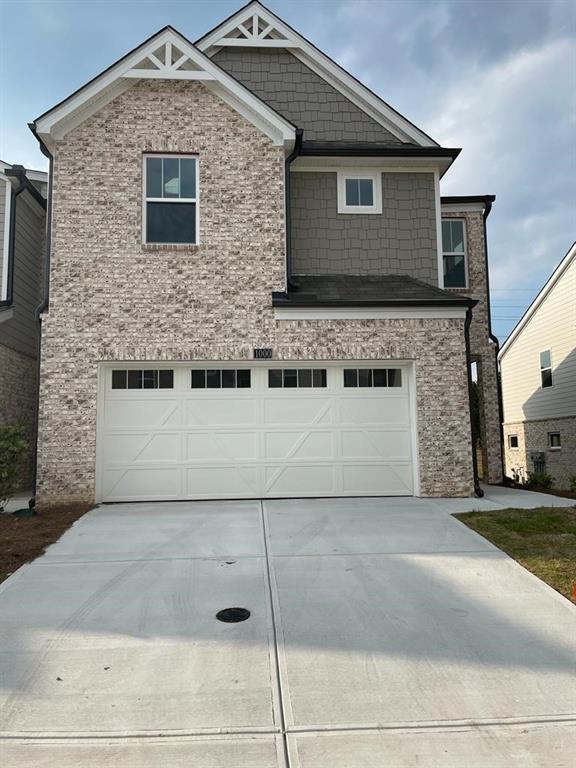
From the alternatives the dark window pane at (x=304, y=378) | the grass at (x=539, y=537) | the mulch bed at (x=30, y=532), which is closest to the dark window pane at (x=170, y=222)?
the dark window pane at (x=304, y=378)

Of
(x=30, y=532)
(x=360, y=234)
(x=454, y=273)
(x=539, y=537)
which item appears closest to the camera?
(x=539, y=537)

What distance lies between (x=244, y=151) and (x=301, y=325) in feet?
11.5

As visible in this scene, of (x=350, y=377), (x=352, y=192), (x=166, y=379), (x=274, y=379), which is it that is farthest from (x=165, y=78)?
(x=350, y=377)

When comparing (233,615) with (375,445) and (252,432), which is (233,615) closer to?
(252,432)

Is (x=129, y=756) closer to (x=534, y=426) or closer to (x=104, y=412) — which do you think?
(x=104, y=412)

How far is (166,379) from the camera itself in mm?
10758

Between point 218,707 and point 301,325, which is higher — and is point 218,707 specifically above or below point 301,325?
below

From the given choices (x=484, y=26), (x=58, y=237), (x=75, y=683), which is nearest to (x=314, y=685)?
(x=75, y=683)

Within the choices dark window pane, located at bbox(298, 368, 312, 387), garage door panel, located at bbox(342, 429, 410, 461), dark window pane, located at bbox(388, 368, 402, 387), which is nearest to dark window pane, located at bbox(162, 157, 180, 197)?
dark window pane, located at bbox(298, 368, 312, 387)

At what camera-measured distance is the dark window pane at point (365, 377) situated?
11000 mm

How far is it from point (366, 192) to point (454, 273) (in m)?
3.27

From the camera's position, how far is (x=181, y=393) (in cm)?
1071

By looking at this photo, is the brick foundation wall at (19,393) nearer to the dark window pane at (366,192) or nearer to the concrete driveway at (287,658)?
the concrete driveway at (287,658)

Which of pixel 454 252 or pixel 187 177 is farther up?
pixel 187 177
